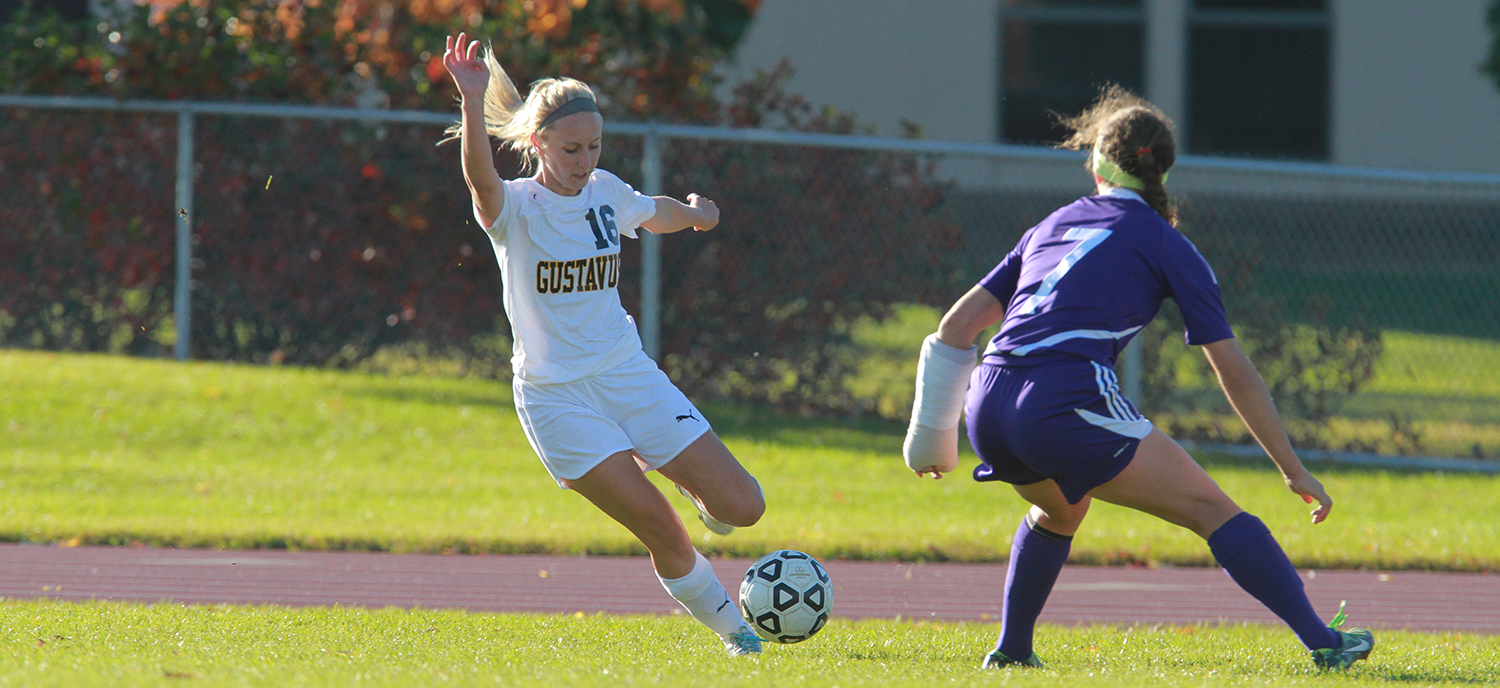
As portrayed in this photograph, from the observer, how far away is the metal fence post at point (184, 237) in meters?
11.4

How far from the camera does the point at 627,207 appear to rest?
517 cm

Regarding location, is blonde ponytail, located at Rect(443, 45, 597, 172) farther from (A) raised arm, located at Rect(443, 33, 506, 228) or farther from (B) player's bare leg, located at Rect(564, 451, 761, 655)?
Result: (B) player's bare leg, located at Rect(564, 451, 761, 655)

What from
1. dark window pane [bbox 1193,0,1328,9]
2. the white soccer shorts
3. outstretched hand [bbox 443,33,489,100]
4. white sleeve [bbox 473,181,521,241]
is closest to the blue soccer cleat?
the white soccer shorts

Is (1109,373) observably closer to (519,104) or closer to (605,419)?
(605,419)

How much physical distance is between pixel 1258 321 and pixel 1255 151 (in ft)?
50.4

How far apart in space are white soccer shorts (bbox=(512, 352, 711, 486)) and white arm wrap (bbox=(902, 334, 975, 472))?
2.44 feet

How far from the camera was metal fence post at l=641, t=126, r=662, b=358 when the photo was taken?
35.1ft

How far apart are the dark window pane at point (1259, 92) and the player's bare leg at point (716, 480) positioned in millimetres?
20952

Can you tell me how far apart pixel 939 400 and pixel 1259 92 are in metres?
21.4

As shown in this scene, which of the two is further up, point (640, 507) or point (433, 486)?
point (640, 507)

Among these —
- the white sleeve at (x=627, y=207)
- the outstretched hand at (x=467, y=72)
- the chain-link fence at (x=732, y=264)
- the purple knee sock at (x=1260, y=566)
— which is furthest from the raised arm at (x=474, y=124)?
the chain-link fence at (x=732, y=264)

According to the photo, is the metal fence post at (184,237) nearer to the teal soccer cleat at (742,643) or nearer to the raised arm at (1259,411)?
the teal soccer cleat at (742,643)

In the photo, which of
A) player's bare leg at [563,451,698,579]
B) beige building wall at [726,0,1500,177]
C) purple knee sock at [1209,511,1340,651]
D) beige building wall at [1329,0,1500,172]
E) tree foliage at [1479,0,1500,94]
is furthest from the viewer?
beige building wall at [1329,0,1500,172]

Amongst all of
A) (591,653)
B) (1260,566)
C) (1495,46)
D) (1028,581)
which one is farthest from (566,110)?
(1495,46)
